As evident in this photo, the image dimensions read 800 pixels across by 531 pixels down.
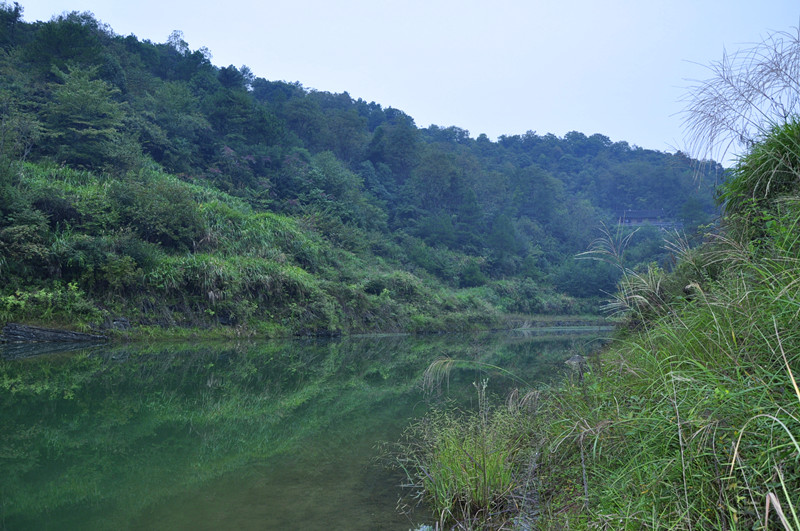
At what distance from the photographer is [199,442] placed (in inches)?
259

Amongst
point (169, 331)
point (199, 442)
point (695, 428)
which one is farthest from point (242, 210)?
point (695, 428)

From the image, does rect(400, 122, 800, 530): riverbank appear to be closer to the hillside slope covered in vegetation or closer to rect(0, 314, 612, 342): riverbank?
the hillside slope covered in vegetation

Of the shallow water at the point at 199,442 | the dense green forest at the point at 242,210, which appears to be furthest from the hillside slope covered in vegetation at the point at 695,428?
the dense green forest at the point at 242,210

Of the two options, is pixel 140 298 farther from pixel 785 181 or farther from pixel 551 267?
pixel 551 267

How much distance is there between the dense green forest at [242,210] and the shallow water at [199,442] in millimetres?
4712

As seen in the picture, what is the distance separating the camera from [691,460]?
245cm

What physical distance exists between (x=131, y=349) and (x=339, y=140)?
44.9 metres

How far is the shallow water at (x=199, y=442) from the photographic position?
445 centimetres

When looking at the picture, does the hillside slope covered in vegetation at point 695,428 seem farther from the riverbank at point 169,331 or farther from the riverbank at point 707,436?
the riverbank at point 169,331

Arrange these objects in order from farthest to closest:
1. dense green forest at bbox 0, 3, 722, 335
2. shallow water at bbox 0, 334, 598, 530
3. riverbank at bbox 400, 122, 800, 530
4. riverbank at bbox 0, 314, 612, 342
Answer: dense green forest at bbox 0, 3, 722, 335 < riverbank at bbox 0, 314, 612, 342 < shallow water at bbox 0, 334, 598, 530 < riverbank at bbox 400, 122, 800, 530

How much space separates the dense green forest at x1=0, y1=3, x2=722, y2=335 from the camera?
1678cm

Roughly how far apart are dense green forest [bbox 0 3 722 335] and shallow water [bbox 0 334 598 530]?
471 centimetres

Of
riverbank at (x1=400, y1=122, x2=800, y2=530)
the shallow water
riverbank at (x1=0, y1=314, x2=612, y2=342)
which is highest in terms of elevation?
riverbank at (x1=400, y1=122, x2=800, y2=530)

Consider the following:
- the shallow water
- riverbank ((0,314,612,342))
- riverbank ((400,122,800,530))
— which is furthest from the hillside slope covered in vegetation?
riverbank ((0,314,612,342))
